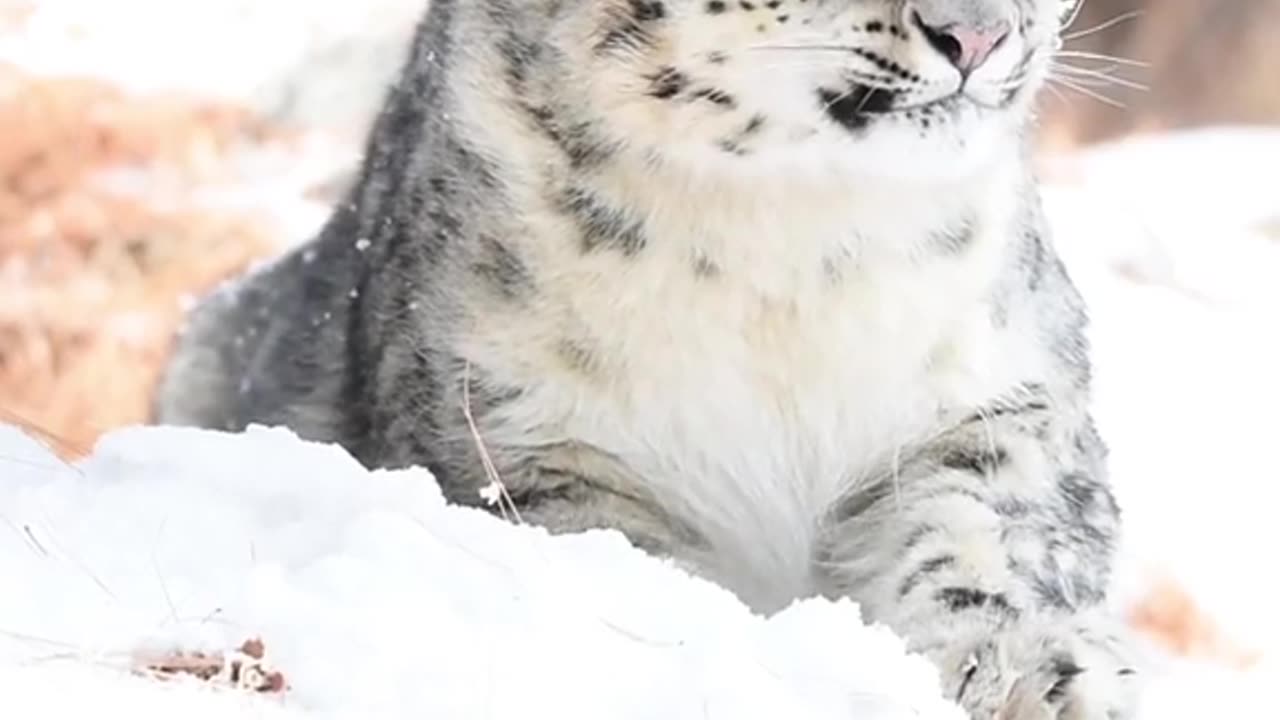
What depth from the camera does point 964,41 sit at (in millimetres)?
2139

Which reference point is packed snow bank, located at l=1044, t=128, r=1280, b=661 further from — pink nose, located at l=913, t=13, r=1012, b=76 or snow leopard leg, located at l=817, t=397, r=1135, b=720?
pink nose, located at l=913, t=13, r=1012, b=76

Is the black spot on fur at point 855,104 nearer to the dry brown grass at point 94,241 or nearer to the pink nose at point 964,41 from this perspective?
the pink nose at point 964,41

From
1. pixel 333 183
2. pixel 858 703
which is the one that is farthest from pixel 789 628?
pixel 333 183

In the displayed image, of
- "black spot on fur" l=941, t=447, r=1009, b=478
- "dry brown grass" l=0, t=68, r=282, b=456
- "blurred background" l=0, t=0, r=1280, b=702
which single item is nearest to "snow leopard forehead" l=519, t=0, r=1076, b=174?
"black spot on fur" l=941, t=447, r=1009, b=478

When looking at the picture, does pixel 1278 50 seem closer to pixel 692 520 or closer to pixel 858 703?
pixel 692 520

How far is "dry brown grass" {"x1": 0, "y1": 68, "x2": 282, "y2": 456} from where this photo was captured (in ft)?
14.2

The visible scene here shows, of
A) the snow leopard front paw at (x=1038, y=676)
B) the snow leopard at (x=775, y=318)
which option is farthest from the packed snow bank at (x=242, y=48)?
the snow leopard front paw at (x=1038, y=676)

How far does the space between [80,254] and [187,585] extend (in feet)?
9.86

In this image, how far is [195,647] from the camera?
1655 mm

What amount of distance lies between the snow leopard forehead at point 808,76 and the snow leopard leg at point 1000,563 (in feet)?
1.28

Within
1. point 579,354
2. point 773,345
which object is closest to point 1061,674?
point 773,345

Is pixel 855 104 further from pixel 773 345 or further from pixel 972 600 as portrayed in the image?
pixel 972 600

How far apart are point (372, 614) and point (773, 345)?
0.80 m

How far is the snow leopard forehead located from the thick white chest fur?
0.33 feet
